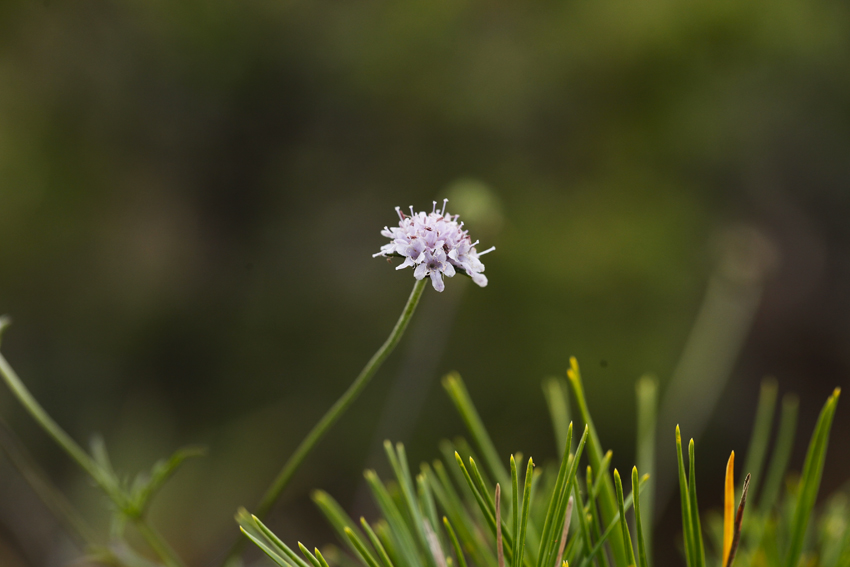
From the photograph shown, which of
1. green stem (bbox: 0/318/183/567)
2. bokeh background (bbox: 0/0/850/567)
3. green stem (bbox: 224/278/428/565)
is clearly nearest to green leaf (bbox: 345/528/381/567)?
green stem (bbox: 224/278/428/565)

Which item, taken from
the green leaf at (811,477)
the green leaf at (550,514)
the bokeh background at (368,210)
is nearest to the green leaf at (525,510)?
the green leaf at (550,514)

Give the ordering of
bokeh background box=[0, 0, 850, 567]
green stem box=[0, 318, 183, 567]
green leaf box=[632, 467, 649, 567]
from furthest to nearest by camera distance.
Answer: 1. bokeh background box=[0, 0, 850, 567]
2. green stem box=[0, 318, 183, 567]
3. green leaf box=[632, 467, 649, 567]

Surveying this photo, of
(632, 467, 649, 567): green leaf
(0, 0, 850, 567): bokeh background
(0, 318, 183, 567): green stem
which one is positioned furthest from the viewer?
(0, 0, 850, 567): bokeh background

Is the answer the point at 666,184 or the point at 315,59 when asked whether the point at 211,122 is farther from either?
the point at 666,184

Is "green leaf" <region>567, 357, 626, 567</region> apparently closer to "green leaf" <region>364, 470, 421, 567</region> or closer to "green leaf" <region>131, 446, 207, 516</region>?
"green leaf" <region>364, 470, 421, 567</region>

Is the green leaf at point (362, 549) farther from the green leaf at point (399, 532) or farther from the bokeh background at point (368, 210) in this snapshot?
the bokeh background at point (368, 210)

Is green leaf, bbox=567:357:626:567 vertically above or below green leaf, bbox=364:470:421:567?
above

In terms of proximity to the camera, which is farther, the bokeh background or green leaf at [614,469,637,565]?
the bokeh background
